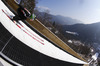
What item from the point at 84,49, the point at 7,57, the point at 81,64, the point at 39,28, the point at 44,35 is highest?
the point at 7,57

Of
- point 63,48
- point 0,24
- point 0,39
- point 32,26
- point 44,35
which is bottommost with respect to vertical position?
point 63,48

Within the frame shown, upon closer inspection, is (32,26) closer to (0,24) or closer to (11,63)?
(0,24)

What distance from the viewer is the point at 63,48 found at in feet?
19.7

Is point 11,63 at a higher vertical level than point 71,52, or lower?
higher

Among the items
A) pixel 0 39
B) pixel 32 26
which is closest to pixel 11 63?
pixel 0 39

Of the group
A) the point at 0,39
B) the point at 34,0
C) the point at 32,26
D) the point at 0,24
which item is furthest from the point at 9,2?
the point at 34,0

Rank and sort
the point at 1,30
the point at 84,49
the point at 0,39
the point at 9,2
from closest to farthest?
the point at 0,39, the point at 1,30, the point at 9,2, the point at 84,49

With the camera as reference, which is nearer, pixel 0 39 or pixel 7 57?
pixel 7 57

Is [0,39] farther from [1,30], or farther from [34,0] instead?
[34,0]

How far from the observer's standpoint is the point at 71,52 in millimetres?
6305

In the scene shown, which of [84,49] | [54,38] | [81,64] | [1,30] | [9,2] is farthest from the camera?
[84,49]

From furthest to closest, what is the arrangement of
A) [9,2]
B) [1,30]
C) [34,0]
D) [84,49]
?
[84,49] → [34,0] → [9,2] → [1,30]

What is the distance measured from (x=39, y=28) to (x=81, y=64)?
4121 mm

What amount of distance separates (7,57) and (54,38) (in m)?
3.82
